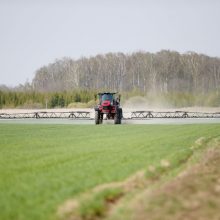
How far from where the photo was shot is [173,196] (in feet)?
29.2

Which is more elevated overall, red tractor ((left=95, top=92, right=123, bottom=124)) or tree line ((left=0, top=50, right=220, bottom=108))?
tree line ((left=0, top=50, right=220, bottom=108))

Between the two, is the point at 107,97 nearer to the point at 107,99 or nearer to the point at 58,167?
the point at 107,99

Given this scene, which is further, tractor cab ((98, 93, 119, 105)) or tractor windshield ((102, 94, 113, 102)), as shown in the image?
tractor windshield ((102, 94, 113, 102))

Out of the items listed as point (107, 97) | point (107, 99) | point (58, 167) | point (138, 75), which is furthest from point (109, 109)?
point (138, 75)

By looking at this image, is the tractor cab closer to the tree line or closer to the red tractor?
the red tractor

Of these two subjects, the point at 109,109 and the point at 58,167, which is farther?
the point at 109,109

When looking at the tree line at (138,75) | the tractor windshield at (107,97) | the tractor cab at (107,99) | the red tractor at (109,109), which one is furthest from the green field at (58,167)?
the tree line at (138,75)

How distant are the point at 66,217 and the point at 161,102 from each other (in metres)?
77.6

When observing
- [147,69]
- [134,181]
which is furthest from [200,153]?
[147,69]

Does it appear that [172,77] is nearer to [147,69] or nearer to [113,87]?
[147,69]

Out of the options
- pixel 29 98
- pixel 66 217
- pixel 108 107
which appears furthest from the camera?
pixel 29 98

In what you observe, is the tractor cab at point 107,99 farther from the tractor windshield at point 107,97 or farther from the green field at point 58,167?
the green field at point 58,167

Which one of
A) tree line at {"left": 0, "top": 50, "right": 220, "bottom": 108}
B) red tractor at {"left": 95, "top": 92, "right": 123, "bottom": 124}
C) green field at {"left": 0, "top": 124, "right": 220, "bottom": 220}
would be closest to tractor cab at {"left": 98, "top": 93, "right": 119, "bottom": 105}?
red tractor at {"left": 95, "top": 92, "right": 123, "bottom": 124}

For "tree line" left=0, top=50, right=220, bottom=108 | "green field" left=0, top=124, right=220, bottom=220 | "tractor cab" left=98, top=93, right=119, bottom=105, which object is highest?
"tree line" left=0, top=50, right=220, bottom=108
